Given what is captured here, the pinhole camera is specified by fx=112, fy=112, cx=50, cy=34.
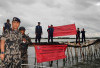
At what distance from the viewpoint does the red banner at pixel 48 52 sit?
8897 millimetres

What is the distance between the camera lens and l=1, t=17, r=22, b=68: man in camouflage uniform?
3.50m

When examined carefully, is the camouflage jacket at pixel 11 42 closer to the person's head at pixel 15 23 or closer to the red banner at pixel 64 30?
the person's head at pixel 15 23

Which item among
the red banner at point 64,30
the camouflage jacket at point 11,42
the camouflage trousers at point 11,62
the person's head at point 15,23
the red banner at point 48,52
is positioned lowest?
the red banner at point 48,52

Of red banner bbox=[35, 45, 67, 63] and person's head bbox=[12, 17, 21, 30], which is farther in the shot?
red banner bbox=[35, 45, 67, 63]

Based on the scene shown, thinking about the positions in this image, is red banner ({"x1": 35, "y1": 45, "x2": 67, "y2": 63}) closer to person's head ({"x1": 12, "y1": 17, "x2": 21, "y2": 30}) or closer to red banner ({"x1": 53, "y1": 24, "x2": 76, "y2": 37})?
person's head ({"x1": 12, "y1": 17, "x2": 21, "y2": 30})

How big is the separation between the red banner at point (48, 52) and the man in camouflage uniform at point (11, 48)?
5.12m

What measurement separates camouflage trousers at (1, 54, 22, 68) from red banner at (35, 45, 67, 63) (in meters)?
5.11

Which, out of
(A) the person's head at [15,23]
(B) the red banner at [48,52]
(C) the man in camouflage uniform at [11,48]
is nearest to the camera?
(C) the man in camouflage uniform at [11,48]

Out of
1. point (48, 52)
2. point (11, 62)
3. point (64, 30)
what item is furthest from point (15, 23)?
point (64, 30)

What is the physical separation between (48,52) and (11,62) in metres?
6.11

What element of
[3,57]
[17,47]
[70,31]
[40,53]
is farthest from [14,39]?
[70,31]

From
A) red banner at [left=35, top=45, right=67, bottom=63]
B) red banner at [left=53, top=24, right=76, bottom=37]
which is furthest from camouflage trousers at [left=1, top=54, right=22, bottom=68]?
red banner at [left=53, top=24, right=76, bottom=37]

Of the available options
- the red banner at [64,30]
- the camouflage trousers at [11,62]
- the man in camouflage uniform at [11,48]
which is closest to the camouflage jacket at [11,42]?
the man in camouflage uniform at [11,48]

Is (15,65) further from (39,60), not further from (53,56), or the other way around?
(53,56)
